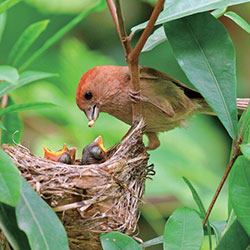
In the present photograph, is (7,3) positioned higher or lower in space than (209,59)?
higher

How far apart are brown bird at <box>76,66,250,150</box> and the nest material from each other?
96 cm

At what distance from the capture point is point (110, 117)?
4691mm

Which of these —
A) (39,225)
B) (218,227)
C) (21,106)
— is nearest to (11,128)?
(21,106)

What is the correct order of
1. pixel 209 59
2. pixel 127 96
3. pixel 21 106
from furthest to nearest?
1. pixel 127 96
2. pixel 21 106
3. pixel 209 59

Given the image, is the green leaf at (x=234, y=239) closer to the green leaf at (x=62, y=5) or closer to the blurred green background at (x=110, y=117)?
the blurred green background at (x=110, y=117)

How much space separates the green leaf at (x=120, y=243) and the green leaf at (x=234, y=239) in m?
0.34

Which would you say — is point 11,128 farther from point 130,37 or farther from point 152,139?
point 152,139

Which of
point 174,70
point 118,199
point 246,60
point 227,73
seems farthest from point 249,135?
point 246,60

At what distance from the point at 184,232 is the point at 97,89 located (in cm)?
197

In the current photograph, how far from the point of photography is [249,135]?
221 cm

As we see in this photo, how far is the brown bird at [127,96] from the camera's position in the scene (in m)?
3.76

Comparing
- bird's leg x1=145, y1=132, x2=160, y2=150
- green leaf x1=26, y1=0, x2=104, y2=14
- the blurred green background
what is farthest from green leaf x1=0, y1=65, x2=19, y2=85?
green leaf x1=26, y1=0, x2=104, y2=14

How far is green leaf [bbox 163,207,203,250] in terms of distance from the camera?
2.04 m

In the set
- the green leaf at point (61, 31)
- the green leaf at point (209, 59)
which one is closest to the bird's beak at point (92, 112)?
the green leaf at point (61, 31)
